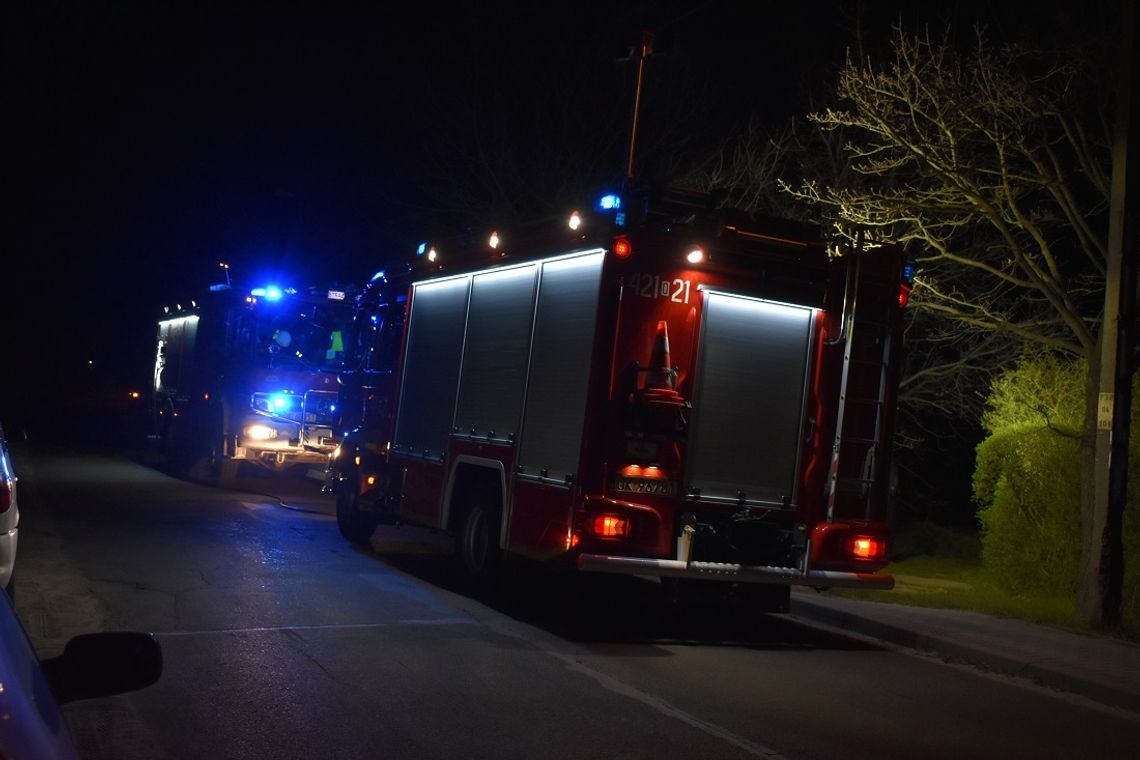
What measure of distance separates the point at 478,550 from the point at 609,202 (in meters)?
3.54

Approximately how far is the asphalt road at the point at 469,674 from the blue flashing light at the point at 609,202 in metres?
3.43

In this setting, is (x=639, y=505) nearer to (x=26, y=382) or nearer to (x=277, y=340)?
(x=277, y=340)

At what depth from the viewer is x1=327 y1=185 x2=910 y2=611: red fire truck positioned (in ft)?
30.7

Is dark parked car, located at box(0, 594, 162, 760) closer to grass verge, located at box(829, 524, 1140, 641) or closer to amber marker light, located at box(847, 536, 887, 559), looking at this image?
amber marker light, located at box(847, 536, 887, 559)

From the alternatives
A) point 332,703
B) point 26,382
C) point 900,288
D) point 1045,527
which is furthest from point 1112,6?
point 26,382

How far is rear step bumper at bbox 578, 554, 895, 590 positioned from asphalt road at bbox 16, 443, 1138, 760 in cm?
59

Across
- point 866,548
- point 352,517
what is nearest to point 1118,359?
point 866,548

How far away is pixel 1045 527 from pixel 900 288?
4640 millimetres

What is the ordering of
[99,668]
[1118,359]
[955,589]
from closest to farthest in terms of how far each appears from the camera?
1. [99,668]
2. [1118,359]
3. [955,589]

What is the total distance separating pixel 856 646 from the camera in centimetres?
1042

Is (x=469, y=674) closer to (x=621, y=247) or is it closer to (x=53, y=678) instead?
(x=621, y=247)

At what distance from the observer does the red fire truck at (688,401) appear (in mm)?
9344

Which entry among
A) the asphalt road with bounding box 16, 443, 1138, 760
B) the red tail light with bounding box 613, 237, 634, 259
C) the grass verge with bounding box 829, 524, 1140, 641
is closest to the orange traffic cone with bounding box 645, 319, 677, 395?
the red tail light with bounding box 613, 237, 634, 259

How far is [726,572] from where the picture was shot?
9.48 meters
